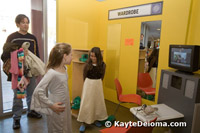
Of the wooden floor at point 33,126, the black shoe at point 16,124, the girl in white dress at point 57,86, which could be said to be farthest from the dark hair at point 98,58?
the black shoe at point 16,124

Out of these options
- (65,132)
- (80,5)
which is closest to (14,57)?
(65,132)

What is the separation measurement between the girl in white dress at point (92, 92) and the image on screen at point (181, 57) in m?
1.13

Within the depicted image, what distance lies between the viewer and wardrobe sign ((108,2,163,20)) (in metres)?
2.92

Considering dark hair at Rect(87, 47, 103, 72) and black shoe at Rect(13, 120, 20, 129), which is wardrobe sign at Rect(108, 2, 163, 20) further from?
black shoe at Rect(13, 120, 20, 129)

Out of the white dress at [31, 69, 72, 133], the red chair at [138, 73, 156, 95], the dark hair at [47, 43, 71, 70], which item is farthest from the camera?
the red chair at [138, 73, 156, 95]

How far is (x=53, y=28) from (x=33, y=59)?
111 cm

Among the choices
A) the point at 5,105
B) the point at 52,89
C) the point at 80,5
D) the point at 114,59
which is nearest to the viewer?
the point at 52,89

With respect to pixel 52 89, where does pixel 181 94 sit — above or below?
below

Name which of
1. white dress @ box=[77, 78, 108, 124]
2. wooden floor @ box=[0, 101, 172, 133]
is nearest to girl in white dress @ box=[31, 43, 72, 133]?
white dress @ box=[77, 78, 108, 124]

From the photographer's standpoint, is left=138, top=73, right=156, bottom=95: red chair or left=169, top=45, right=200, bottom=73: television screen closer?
left=169, top=45, right=200, bottom=73: television screen

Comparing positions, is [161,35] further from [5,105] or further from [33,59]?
[5,105]

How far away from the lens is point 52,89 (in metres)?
1.51

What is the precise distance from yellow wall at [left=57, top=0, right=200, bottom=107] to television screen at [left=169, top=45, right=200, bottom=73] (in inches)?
18.8

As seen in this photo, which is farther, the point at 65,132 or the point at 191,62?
the point at 191,62
